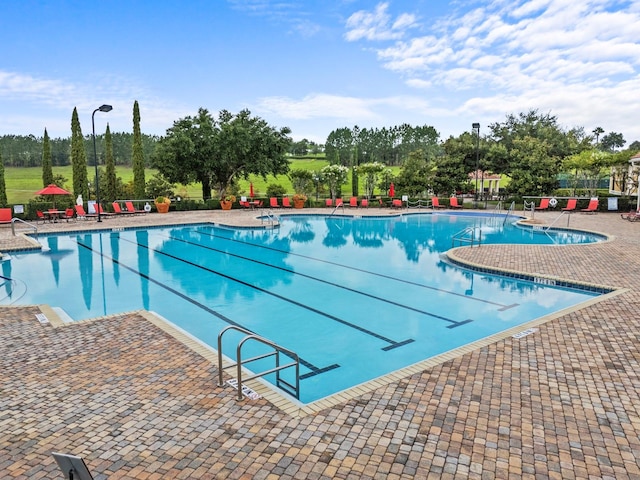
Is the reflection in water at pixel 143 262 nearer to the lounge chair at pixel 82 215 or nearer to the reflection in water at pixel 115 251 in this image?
the reflection in water at pixel 115 251

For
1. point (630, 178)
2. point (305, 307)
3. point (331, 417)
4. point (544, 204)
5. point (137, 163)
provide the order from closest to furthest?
point (331, 417) → point (305, 307) → point (544, 204) → point (630, 178) → point (137, 163)

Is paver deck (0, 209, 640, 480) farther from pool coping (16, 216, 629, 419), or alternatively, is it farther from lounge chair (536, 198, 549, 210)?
lounge chair (536, 198, 549, 210)

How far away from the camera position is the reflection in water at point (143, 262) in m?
9.63

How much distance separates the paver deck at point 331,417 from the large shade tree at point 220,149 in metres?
24.0

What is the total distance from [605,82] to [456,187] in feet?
36.1

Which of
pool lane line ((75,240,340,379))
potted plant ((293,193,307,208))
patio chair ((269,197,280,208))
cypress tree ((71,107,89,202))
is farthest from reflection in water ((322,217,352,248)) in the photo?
cypress tree ((71,107,89,202))

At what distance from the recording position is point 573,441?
3.46 meters

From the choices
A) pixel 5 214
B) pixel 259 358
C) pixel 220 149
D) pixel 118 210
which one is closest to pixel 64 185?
pixel 220 149

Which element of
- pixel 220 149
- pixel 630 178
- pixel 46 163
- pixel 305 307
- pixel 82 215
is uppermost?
pixel 220 149

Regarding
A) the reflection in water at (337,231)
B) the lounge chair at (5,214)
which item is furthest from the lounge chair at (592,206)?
the lounge chair at (5,214)

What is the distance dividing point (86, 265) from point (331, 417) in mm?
11100

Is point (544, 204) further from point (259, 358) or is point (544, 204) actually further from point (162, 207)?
point (259, 358)

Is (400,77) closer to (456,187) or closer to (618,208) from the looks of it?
(456,187)

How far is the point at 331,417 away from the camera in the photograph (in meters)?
3.87
